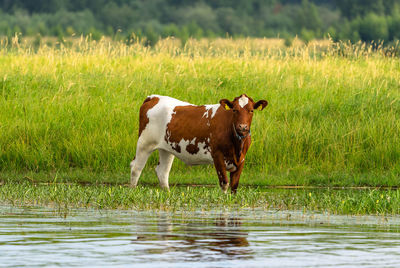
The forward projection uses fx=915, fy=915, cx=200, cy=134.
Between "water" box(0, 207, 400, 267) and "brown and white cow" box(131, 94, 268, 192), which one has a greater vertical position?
"brown and white cow" box(131, 94, 268, 192)

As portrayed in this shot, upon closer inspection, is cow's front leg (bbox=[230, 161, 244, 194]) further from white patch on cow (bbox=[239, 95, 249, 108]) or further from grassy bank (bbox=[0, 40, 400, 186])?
grassy bank (bbox=[0, 40, 400, 186])

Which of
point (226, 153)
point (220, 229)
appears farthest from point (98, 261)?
point (226, 153)

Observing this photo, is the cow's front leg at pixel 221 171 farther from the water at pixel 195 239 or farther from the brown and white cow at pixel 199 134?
the water at pixel 195 239

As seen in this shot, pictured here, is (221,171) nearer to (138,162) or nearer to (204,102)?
(138,162)

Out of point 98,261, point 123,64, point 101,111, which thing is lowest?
point 98,261

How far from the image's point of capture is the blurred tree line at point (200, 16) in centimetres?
7150

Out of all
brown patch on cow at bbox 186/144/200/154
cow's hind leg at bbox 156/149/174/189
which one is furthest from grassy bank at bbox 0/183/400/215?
cow's hind leg at bbox 156/149/174/189

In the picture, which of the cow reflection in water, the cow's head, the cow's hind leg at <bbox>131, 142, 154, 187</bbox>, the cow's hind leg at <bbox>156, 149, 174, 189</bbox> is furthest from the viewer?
the cow's hind leg at <bbox>131, 142, 154, 187</bbox>

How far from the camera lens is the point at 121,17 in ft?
256

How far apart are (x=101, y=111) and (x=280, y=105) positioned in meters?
4.10

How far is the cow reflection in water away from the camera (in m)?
7.56

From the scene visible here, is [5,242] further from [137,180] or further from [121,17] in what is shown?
[121,17]

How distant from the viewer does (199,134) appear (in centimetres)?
1439

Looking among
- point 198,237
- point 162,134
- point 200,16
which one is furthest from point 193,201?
point 200,16
